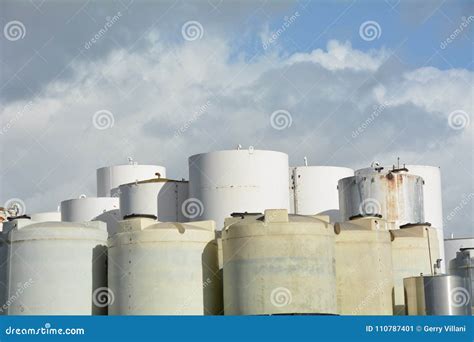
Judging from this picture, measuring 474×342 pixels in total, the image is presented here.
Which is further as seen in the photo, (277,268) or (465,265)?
(465,265)

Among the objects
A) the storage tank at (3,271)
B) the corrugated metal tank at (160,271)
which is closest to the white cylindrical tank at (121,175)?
the storage tank at (3,271)

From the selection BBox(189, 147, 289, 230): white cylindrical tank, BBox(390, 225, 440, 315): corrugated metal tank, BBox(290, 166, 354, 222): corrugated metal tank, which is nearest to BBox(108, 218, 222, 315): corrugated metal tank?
BBox(189, 147, 289, 230): white cylindrical tank

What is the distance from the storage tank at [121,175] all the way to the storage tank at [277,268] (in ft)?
65.8

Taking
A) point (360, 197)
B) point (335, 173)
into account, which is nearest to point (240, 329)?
point (360, 197)

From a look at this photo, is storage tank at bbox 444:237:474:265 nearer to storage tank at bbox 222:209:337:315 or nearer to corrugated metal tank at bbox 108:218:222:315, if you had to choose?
storage tank at bbox 222:209:337:315

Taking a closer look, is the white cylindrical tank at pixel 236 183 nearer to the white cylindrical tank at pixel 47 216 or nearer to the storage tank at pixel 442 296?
the storage tank at pixel 442 296

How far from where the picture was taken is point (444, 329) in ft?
118

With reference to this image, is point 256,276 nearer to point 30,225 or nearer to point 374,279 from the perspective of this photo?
point 374,279

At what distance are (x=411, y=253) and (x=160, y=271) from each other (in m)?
12.9

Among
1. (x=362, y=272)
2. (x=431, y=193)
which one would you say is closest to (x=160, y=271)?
(x=362, y=272)

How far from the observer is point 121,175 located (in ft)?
186

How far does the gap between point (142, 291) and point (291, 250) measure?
5838 millimetres

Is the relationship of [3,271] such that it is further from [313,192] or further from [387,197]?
[387,197]

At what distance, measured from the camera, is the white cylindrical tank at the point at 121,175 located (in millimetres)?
55844
